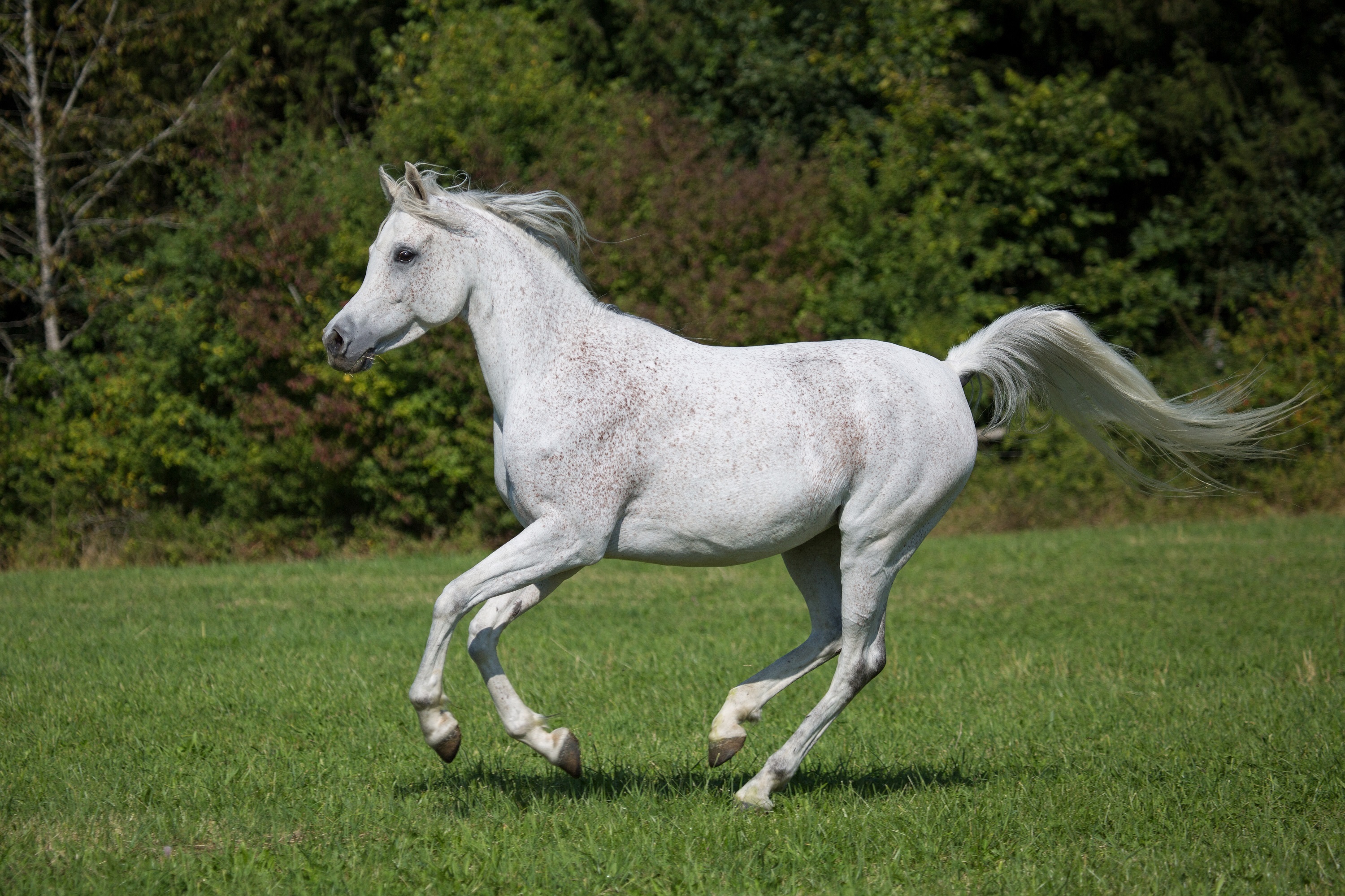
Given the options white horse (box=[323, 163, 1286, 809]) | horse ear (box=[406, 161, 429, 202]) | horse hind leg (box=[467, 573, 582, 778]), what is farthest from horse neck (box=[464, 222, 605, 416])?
horse hind leg (box=[467, 573, 582, 778])

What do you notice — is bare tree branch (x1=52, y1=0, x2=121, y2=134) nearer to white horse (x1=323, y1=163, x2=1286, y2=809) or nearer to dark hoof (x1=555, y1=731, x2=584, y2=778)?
white horse (x1=323, y1=163, x2=1286, y2=809)

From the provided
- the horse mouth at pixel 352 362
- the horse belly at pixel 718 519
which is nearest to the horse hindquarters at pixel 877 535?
the horse belly at pixel 718 519

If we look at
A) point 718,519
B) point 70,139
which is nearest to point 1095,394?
point 718,519

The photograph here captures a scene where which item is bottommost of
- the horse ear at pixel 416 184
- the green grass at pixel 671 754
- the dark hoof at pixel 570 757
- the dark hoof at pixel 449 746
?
the green grass at pixel 671 754

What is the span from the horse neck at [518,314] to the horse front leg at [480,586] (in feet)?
1.92

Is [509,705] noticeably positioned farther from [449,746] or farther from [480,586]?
[480,586]

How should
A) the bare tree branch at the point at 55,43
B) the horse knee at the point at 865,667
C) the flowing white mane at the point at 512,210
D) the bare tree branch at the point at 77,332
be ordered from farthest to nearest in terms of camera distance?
the bare tree branch at the point at 77,332
the bare tree branch at the point at 55,43
the horse knee at the point at 865,667
the flowing white mane at the point at 512,210

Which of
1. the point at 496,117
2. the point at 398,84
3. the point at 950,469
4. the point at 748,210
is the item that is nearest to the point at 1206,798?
the point at 950,469

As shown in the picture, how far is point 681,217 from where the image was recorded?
1681 centimetres

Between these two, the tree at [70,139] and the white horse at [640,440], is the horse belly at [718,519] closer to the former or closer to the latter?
the white horse at [640,440]

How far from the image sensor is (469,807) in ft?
16.0

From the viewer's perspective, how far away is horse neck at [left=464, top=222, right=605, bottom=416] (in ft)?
15.6

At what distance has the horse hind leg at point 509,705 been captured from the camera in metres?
4.50

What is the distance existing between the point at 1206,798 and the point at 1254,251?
63.1ft
